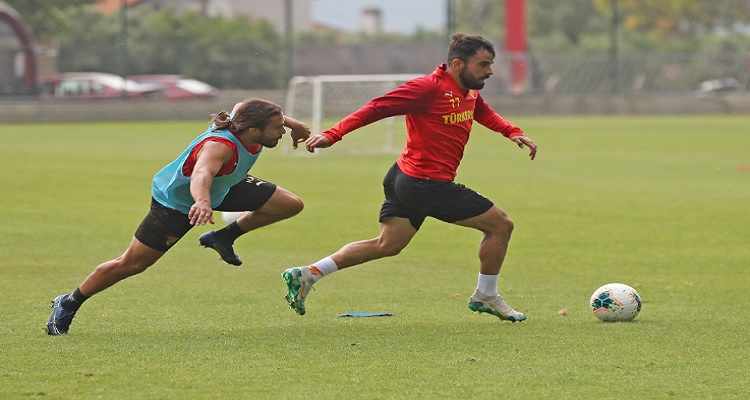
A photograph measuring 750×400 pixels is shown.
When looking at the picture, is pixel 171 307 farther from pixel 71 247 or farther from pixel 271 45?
pixel 271 45

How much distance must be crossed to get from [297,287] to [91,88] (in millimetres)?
38274

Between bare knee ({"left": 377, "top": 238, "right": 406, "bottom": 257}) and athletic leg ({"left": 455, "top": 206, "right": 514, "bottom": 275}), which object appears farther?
bare knee ({"left": 377, "top": 238, "right": 406, "bottom": 257})

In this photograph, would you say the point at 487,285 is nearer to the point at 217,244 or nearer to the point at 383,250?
the point at 383,250

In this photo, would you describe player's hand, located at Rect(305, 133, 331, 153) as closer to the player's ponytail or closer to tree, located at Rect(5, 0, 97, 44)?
the player's ponytail

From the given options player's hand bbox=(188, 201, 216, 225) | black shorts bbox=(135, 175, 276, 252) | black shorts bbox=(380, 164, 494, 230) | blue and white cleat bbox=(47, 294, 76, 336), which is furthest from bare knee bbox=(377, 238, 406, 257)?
blue and white cleat bbox=(47, 294, 76, 336)

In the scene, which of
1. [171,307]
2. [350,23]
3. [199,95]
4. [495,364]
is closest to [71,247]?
[171,307]

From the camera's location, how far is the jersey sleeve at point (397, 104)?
8.16 meters

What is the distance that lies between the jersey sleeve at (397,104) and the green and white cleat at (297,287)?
933mm

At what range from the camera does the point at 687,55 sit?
1766 inches

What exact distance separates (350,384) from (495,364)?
936 millimetres

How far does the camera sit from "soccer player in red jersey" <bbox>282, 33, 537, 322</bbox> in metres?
8.34

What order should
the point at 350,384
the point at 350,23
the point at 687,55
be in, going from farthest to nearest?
the point at 350,23, the point at 687,55, the point at 350,384

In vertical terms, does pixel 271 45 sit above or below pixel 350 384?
below

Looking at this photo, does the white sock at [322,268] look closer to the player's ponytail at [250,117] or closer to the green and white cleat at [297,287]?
the green and white cleat at [297,287]
